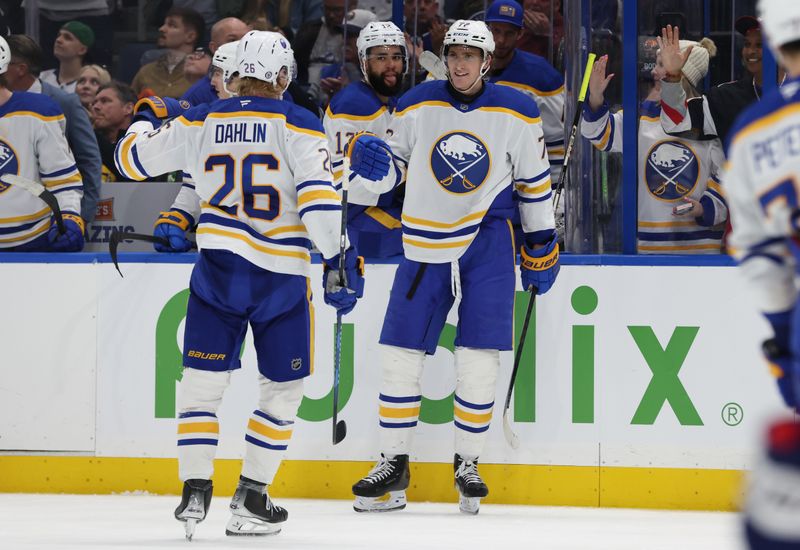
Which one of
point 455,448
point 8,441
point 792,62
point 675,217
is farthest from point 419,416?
point 792,62

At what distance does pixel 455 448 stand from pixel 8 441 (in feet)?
5.09

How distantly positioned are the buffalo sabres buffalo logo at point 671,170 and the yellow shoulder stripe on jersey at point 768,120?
98.0 inches

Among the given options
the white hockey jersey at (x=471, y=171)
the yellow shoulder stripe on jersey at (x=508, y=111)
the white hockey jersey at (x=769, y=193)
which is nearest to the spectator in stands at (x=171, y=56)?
the white hockey jersey at (x=471, y=171)

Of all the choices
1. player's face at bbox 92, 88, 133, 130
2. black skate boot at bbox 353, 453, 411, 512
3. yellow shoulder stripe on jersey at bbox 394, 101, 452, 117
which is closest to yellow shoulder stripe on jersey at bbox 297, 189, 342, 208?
yellow shoulder stripe on jersey at bbox 394, 101, 452, 117

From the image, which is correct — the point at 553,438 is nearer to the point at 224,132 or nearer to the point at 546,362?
the point at 546,362

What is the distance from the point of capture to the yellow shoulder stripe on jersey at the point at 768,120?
2.45 m

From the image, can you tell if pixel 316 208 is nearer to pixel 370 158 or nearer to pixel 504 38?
pixel 370 158

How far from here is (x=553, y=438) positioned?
4.83 metres

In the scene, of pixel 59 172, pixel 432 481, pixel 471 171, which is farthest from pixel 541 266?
pixel 59 172

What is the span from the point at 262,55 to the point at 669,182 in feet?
5.40

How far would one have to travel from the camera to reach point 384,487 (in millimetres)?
4652

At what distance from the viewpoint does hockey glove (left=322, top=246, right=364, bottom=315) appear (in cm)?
418

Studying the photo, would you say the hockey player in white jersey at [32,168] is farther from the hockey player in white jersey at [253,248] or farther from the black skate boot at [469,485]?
the black skate boot at [469,485]

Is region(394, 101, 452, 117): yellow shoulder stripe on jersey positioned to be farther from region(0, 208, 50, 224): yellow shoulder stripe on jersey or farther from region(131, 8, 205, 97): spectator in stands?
region(131, 8, 205, 97): spectator in stands
